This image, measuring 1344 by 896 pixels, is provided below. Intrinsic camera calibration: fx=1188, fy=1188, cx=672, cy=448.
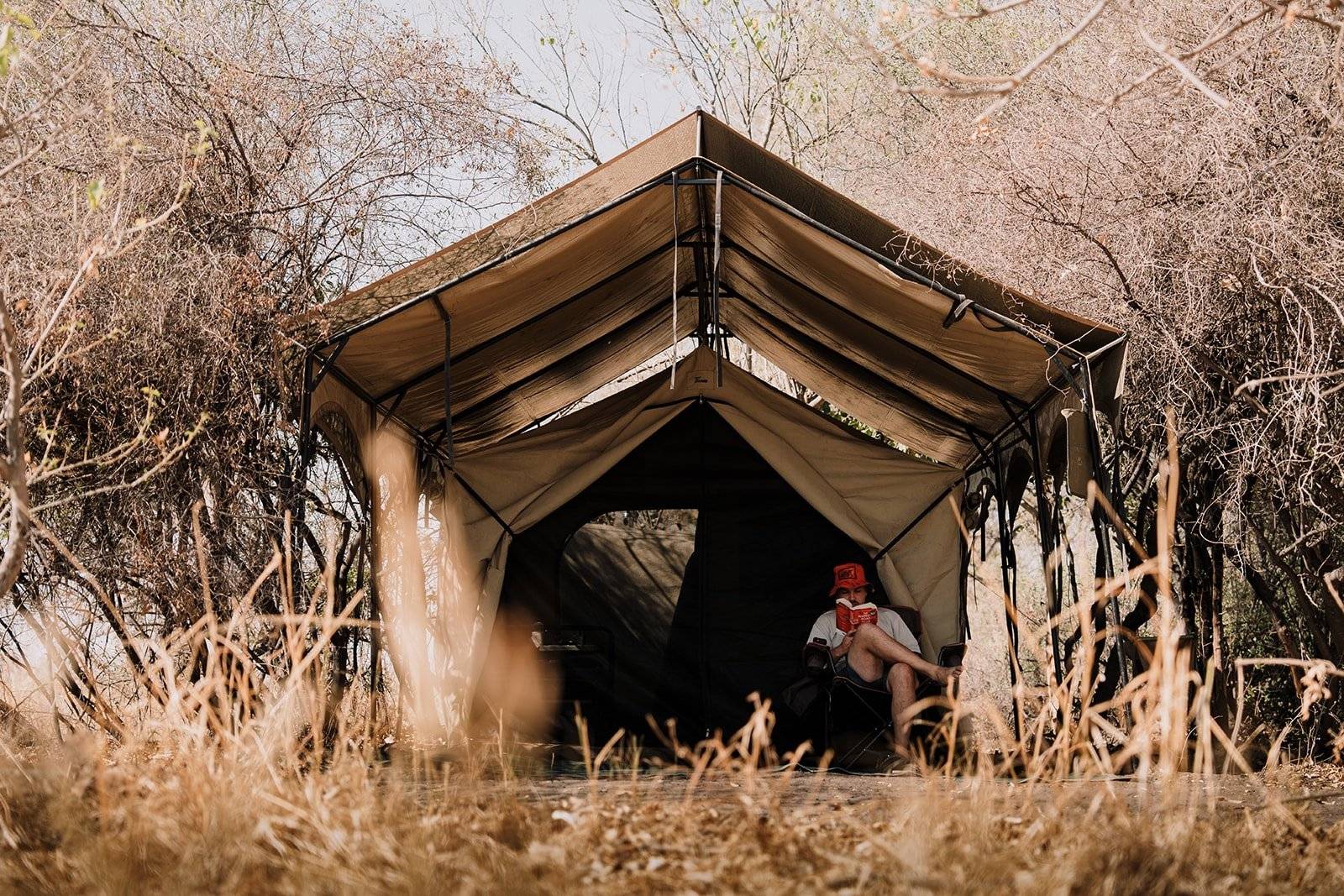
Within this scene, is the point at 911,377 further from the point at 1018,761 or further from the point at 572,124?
the point at 572,124

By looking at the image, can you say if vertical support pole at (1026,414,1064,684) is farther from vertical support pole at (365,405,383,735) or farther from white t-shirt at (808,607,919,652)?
vertical support pole at (365,405,383,735)

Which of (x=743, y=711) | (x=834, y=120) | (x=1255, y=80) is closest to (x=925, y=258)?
(x=1255, y=80)

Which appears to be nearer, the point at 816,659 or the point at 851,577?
the point at 816,659

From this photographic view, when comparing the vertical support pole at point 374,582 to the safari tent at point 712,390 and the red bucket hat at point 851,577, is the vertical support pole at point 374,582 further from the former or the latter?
the red bucket hat at point 851,577

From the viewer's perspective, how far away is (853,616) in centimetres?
533

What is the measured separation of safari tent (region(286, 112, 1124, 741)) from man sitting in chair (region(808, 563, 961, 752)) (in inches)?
16.7

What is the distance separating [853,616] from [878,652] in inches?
9.8

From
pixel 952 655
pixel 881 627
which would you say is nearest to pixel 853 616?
pixel 881 627

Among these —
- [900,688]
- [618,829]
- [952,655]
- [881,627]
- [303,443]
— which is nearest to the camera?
[618,829]

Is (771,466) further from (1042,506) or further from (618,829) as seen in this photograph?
(618,829)

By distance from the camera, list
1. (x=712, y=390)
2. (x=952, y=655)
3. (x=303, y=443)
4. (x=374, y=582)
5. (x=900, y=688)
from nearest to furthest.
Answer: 1. (x=303, y=443)
2. (x=374, y=582)
3. (x=900, y=688)
4. (x=952, y=655)
5. (x=712, y=390)

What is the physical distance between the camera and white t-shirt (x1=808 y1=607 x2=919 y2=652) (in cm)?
560

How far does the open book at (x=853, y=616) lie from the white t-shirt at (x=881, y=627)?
0.58ft

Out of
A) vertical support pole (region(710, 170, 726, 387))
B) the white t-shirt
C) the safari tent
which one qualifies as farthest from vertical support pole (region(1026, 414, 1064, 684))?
vertical support pole (region(710, 170, 726, 387))
